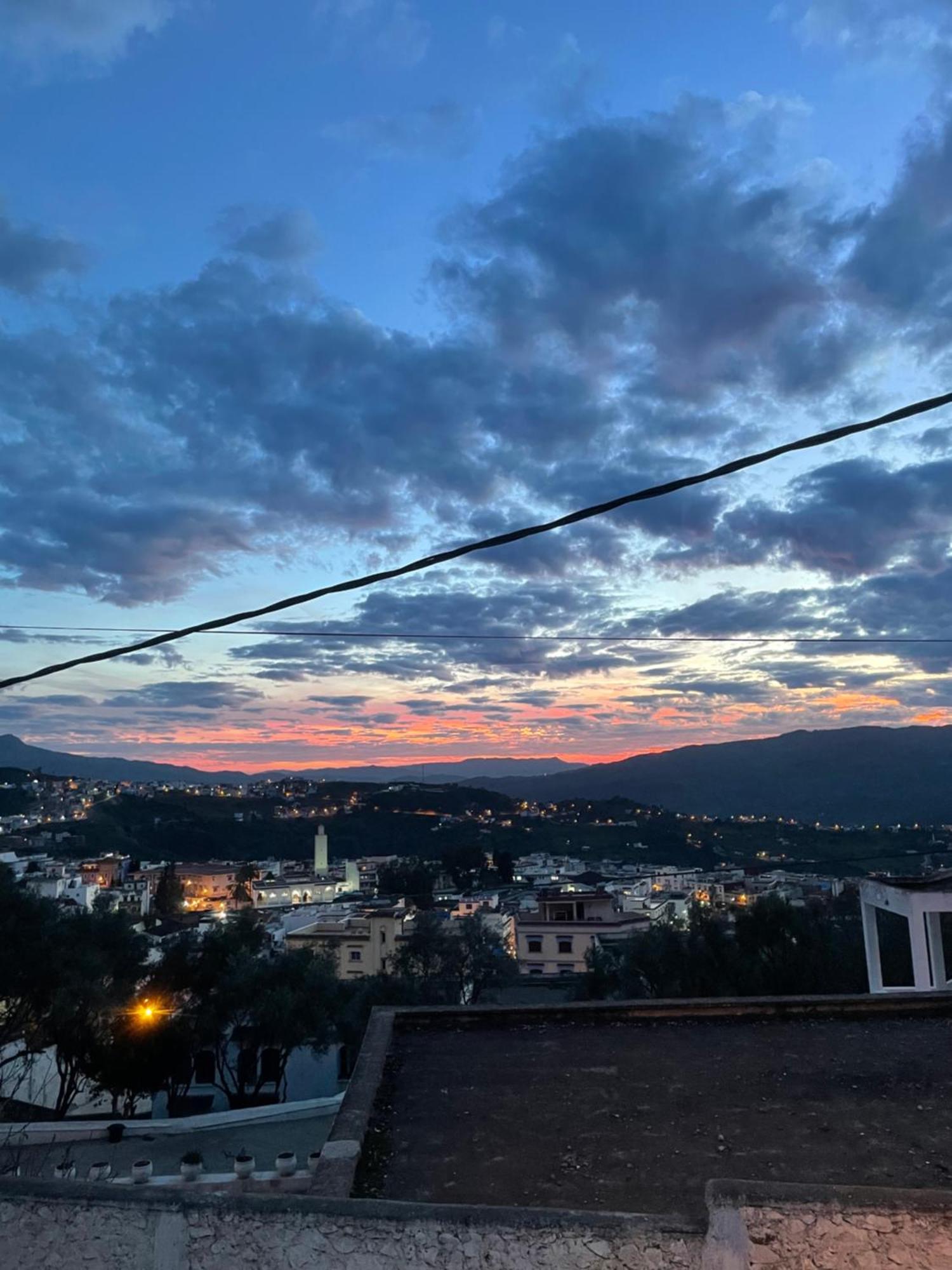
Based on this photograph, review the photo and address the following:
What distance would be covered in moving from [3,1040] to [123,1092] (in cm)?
405

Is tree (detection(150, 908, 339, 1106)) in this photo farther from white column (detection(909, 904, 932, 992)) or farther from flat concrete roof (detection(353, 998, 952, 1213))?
white column (detection(909, 904, 932, 992))

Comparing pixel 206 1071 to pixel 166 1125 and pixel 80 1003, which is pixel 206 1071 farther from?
pixel 166 1125

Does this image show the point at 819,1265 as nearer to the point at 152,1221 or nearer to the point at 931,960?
the point at 152,1221

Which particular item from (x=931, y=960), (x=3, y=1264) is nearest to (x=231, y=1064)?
(x=931, y=960)

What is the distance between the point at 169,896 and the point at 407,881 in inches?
715

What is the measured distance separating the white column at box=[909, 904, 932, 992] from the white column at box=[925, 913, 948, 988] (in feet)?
0.27

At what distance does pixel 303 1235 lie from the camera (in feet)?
9.57

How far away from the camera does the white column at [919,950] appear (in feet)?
31.7

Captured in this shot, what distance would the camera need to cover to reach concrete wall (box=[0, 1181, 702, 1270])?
2793mm

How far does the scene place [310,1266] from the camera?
2.91 metres

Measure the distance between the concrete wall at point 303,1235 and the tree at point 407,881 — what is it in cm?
5898

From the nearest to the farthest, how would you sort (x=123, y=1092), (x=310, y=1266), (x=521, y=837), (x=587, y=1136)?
(x=310, y=1266)
(x=587, y=1136)
(x=123, y=1092)
(x=521, y=837)

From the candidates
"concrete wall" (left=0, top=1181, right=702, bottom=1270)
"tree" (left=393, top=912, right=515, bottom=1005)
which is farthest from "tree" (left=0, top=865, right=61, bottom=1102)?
"concrete wall" (left=0, top=1181, right=702, bottom=1270)

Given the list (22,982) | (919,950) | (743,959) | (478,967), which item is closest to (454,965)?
(478,967)
